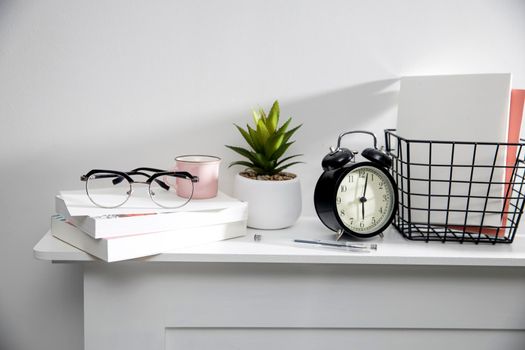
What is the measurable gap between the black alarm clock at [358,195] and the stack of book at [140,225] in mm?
135

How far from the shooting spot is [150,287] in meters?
0.80

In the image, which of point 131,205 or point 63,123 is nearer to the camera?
point 131,205

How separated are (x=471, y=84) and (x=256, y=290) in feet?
1.51

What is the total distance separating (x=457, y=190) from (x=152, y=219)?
479 mm

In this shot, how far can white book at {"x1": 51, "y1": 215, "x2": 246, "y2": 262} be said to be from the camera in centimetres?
71

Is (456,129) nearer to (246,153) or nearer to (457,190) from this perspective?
(457,190)

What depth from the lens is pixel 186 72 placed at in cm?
96

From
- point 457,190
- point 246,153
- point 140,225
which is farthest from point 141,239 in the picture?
point 457,190

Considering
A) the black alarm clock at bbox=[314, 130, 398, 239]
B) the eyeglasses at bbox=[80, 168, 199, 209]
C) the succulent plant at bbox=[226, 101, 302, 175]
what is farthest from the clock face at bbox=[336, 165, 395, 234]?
the eyeglasses at bbox=[80, 168, 199, 209]

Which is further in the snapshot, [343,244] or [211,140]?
[211,140]

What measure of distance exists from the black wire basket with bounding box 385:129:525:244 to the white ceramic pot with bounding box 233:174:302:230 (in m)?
0.18

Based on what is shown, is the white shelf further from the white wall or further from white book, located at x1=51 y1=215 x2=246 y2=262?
the white wall

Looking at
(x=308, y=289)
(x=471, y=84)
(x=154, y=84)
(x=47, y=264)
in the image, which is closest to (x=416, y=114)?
(x=471, y=84)

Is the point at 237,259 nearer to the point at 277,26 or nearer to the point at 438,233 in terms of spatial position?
the point at 438,233
